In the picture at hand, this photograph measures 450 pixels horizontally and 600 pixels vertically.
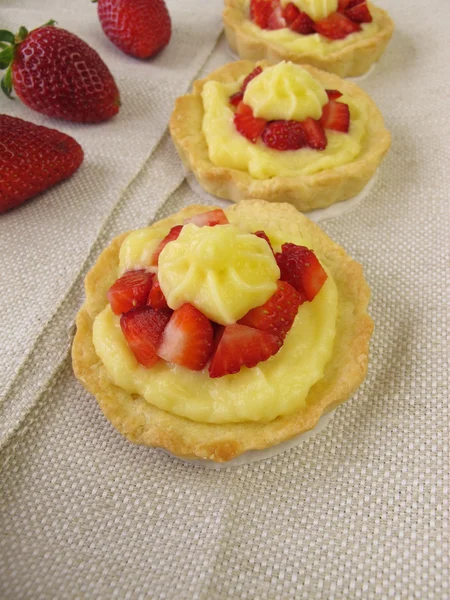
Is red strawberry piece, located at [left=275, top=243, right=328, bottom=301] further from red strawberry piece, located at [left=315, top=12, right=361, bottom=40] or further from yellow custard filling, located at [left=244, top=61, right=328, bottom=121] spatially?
red strawberry piece, located at [left=315, top=12, right=361, bottom=40]

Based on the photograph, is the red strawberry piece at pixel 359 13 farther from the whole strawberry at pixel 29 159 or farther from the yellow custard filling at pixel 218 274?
the yellow custard filling at pixel 218 274

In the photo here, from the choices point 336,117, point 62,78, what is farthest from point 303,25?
point 62,78

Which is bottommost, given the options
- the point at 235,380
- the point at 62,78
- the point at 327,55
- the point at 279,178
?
the point at 235,380

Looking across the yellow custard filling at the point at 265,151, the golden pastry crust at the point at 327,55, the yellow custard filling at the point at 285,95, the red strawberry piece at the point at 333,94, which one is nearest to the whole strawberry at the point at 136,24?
the golden pastry crust at the point at 327,55

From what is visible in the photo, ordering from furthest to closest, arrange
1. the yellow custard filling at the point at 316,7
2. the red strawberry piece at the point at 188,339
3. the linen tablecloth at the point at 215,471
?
the yellow custard filling at the point at 316,7
the red strawberry piece at the point at 188,339
the linen tablecloth at the point at 215,471

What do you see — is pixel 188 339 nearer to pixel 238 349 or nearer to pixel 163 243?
pixel 238 349

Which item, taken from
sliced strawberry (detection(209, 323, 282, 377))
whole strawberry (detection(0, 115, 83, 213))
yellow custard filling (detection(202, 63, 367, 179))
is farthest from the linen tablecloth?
sliced strawberry (detection(209, 323, 282, 377))
